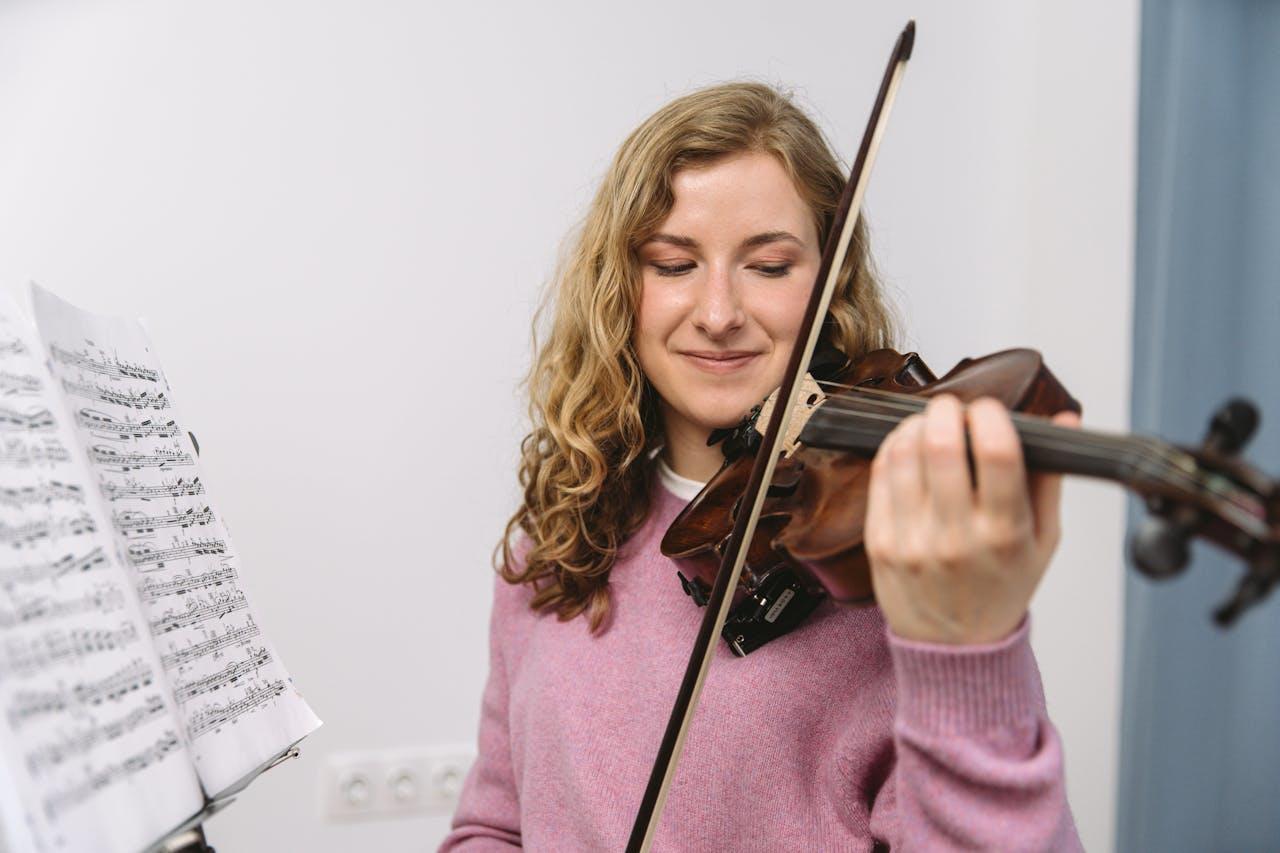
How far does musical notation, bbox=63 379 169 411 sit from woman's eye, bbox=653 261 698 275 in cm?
49

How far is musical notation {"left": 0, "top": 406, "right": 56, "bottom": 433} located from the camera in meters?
0.64

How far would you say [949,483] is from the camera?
60 cm

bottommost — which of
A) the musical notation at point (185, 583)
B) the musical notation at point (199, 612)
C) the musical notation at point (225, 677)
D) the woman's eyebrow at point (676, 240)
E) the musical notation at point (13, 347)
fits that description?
the musical notation at point (225, 677)

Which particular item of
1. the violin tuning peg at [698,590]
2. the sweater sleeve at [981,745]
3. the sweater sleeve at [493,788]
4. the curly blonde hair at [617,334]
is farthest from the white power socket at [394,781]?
the sweater sleeve at [981,745]

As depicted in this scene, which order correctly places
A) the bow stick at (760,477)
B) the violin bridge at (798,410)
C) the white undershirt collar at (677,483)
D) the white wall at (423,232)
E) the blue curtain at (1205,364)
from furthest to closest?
the white wall at (423,232) < the blue curtain at (1205,364) < the white undershirt collar at (677,483) < the violin bridge at (798,410) < the bow stick at (760,477)

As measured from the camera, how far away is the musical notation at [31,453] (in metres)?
Answer: 0.63

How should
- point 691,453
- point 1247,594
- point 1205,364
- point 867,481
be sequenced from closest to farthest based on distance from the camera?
point 1247,594 → point 867,481 → point 691,453 → point 1205,364

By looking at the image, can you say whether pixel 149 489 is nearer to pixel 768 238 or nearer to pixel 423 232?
pixel 768 238

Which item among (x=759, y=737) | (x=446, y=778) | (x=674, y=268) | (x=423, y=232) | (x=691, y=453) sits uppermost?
(x=423, y=232)

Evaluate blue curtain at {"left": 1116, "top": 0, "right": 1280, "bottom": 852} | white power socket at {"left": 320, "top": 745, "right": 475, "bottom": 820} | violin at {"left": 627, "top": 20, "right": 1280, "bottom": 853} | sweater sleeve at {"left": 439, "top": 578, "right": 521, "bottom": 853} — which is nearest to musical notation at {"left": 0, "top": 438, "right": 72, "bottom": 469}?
violin at {"left": 627, "top": 20, "right": 1280, "bottom": 853}

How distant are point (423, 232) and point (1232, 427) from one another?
4.40 ft

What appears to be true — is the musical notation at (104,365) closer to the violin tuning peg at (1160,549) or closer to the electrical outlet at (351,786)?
the violin tuning peg at (1160,549)

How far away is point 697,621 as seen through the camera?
3.47 feet

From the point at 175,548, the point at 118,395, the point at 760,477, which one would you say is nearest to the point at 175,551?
the point at 175,548
